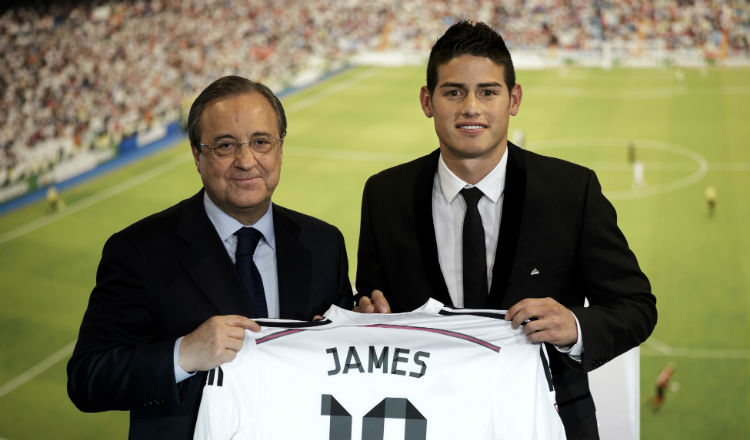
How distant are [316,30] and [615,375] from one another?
3438 cm

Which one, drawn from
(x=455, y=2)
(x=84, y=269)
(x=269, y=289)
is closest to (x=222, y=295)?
(x=269, y=289)

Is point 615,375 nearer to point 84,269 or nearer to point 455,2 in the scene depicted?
point 84,269

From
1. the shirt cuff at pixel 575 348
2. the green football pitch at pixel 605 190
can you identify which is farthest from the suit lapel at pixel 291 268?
the green football pitch at pixel 605 190

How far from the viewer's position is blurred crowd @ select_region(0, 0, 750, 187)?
875 inches

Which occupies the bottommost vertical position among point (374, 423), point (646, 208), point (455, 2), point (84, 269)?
point (374, 423)

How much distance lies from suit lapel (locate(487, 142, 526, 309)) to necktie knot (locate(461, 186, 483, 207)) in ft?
0.38

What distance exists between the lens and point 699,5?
3428 centimetres

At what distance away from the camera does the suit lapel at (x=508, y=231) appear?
3.38 m

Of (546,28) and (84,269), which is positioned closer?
(84,269)

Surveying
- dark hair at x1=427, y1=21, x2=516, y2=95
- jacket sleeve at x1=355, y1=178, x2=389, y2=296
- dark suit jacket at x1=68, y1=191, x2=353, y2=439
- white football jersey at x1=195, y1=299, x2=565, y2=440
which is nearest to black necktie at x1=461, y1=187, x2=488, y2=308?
white football jersey at x1=195, y1=299, x2=565, y2=440

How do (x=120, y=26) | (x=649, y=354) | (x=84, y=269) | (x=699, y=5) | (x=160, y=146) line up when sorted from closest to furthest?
(x=649, y=354) < (x=84, y=269) < (x=160, y=146) < (x=120, y=26) < (x=699, y=5)

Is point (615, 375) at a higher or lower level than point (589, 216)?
lower

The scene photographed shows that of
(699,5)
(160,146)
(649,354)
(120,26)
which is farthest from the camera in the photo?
(699,5)

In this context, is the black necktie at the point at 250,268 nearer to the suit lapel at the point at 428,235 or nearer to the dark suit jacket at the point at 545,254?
the dark suit jacket at the point at 545,254
